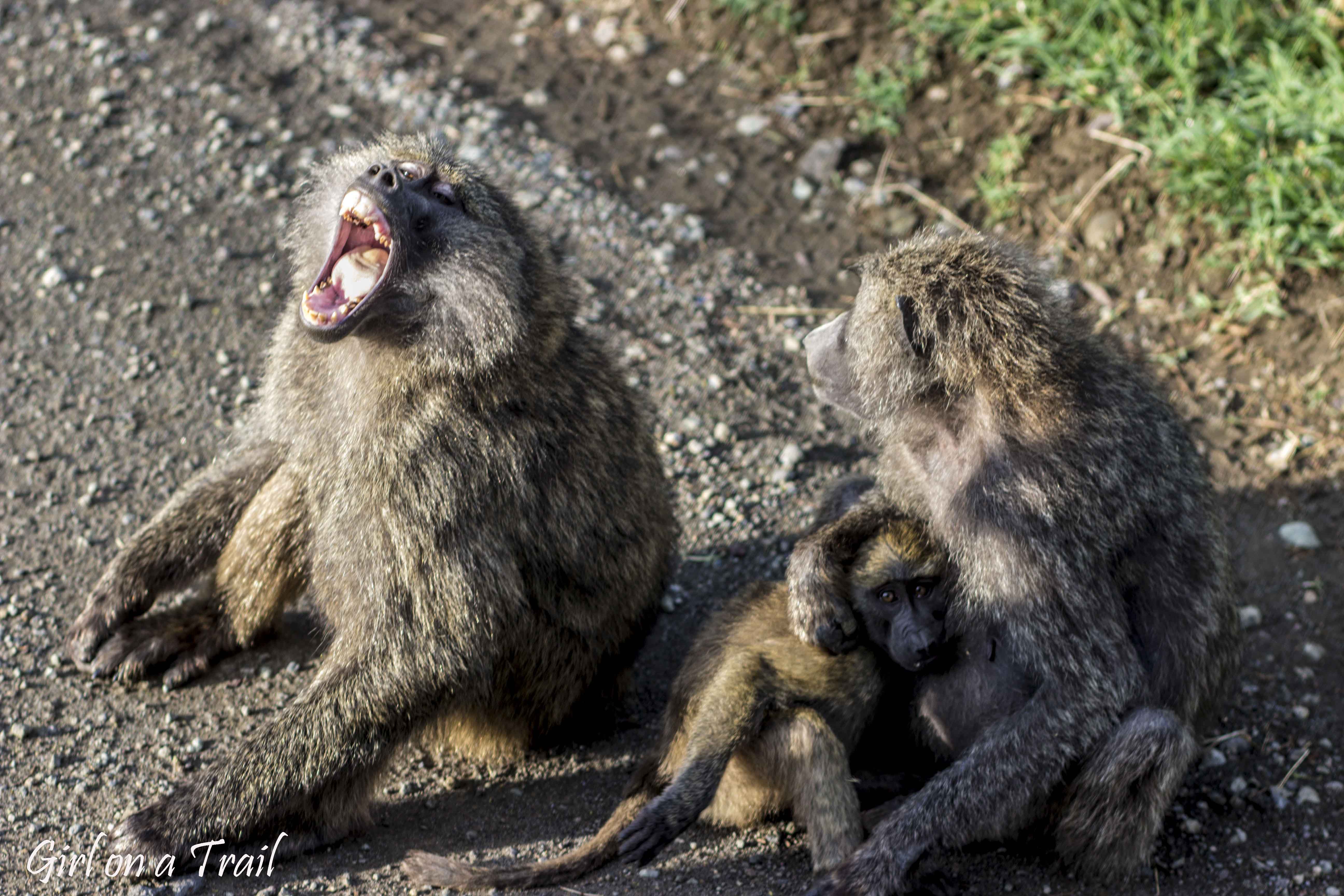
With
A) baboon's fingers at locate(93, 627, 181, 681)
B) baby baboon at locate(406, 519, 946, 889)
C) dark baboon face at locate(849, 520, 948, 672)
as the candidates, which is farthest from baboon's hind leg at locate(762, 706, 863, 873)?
baboon's fingers at locate(93, 627, 181, 681)

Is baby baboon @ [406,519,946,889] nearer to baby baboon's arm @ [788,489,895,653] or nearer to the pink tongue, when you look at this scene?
baby baboon's arm @ [788,489,895,653]

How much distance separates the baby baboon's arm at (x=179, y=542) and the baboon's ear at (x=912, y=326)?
1847mm

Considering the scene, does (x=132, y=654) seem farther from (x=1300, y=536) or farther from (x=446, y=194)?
(x=1300, y=536)

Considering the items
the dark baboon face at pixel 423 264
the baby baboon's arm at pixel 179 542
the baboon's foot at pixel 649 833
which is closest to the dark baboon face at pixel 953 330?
the dark baboon face at pixel 423 264

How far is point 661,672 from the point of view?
421cm

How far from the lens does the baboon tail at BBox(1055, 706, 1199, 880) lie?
3.26 metres

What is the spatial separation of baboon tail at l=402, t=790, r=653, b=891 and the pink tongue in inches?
55.6

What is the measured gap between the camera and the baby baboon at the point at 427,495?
3.29 metres

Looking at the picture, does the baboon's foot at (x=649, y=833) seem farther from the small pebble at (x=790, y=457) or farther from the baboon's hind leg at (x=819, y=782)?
the small pebble at (x=790, y=457)

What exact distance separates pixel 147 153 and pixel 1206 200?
440 cm

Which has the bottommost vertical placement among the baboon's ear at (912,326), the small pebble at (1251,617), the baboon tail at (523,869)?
the small pebble at (1251,617)

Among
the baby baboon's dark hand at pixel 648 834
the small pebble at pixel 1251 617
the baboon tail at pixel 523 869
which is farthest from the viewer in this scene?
the small pebble at pixel 1251 617

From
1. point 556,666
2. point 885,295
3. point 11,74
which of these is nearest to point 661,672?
point 556,666

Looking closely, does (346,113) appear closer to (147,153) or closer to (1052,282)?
(147,153)
